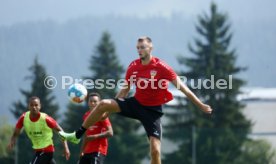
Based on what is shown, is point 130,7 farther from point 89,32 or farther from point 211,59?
point 211,59

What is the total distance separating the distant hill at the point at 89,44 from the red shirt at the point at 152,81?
108782 mm

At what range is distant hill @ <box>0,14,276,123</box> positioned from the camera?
134m

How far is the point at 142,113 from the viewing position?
13.8 m

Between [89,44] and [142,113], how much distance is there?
144673mm

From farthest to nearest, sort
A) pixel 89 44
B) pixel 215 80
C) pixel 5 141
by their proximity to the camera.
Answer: pixel 89 44 → pixel 215 80 → pixel 5 141

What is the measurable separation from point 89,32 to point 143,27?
16.0m

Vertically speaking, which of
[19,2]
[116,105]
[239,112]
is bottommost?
[239,112]

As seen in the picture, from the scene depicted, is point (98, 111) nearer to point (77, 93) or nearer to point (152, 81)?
point (152, 81)

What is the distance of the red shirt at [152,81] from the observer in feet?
45.2

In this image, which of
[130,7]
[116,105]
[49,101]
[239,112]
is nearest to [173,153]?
[116,105]

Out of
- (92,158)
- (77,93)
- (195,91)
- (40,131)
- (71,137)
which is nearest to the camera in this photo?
(71,137)

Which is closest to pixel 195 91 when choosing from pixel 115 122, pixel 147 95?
pixel 115 122

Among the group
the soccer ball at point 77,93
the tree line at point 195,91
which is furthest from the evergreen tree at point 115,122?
the soccer ball at point 77,93

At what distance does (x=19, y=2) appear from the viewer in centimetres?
14288
